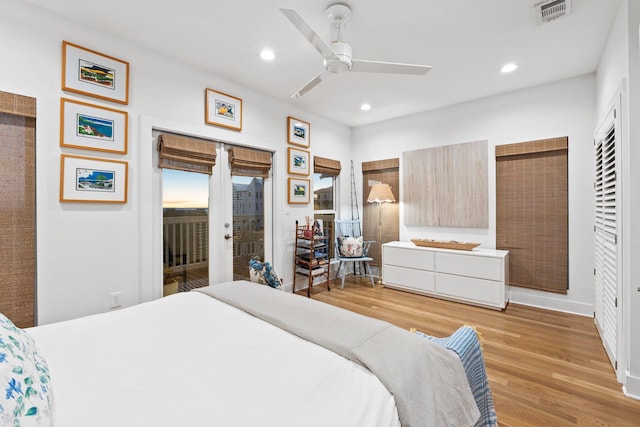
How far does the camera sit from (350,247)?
4.36 meters

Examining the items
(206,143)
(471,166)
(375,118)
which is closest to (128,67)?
(206,143)

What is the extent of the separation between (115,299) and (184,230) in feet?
2.72

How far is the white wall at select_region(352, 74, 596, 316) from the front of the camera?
312cm

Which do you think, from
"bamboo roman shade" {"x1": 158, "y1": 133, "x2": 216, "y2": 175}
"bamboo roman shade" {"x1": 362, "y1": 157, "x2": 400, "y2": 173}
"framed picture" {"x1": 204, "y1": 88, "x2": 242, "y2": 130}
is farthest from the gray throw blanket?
"bamboo roman shade" {"x1": 362, "y1": 157, "x2": 400, "y2": 173}

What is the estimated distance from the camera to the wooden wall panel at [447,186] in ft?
12.4

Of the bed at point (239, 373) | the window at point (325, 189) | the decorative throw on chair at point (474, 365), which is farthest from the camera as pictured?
the window at point (325, 189)

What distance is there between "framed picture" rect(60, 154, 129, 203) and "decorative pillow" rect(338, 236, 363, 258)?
2842mm

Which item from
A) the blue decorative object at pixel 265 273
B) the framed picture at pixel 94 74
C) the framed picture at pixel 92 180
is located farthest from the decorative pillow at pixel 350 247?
the framed picture at pixel 94 74

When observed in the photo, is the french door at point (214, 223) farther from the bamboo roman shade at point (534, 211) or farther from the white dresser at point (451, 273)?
the bamboo roman shade at point (534, 211)

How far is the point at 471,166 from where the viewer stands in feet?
12.6

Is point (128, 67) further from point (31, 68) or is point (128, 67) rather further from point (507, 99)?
point (507, 99)

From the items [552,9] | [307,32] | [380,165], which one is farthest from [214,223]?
[552,9]

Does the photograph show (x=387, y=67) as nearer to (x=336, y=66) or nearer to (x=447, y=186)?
(x=336, y=66)

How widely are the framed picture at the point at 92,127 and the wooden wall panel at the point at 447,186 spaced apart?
3.61 meters
